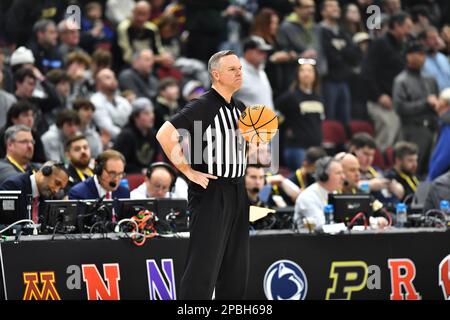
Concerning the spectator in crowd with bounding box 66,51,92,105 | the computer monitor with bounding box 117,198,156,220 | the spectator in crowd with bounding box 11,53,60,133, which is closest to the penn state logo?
the computer monitor with bounding box 117,198,156,220

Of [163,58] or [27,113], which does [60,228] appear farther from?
[163,58]

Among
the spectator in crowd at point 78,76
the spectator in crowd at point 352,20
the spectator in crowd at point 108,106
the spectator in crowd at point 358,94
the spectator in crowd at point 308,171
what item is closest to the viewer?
the spectator in crowd at point 308,171

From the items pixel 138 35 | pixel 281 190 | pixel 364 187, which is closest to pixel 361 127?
pixel 138 35

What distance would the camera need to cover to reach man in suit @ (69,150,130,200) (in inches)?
392

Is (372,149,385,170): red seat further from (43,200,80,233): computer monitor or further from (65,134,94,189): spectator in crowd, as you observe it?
(43,200,80,233): computer monitor

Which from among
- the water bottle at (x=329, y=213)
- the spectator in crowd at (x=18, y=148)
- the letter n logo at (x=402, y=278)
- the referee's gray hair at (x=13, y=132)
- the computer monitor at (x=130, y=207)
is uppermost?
the referee's gray hair at (x=13, y=132)

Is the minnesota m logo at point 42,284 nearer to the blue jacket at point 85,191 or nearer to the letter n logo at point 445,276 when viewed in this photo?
the blue jacket at point 85,191

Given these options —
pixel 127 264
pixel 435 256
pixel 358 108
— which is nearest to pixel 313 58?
pixel 358 108

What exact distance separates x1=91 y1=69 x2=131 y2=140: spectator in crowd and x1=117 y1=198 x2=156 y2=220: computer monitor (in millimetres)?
4221

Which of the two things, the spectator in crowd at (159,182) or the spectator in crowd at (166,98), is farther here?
the spectator in crowd at (166,98)

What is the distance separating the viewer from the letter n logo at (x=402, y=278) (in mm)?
9328

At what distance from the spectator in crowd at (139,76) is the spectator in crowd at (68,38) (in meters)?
0.77

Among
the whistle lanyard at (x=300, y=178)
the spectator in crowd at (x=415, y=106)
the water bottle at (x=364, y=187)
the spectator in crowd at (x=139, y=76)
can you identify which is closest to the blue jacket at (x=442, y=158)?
the water bottle at (x=364, y=187)

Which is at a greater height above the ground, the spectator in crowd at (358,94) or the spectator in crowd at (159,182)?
the spectator in crowd at (358,94)
